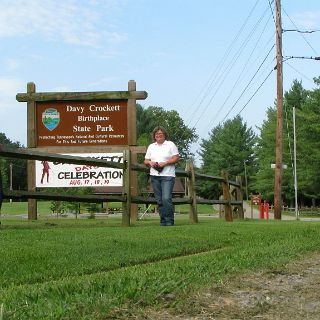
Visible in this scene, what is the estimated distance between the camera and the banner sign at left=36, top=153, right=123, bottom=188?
16.0 m

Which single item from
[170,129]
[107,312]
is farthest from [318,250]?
[170,129]

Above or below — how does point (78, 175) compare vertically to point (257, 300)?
above

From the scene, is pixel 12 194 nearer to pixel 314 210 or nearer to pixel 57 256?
pixel 57 256

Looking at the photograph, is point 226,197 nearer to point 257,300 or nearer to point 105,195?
point 105,195

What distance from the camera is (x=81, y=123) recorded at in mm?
16375

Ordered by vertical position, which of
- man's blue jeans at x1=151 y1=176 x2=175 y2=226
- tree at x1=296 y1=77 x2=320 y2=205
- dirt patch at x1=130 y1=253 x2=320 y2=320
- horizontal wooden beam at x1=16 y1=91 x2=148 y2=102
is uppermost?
tree at x1=296 y1=77 x2=320 y2=205

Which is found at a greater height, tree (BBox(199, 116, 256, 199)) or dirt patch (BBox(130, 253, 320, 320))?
tree (BBox(199, 116, 256, 199))

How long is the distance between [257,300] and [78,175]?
12.7 meters

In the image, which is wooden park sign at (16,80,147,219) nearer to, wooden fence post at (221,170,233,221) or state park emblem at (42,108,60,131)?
state park emblem at (42,108,60,131)

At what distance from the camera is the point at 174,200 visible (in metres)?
12.1

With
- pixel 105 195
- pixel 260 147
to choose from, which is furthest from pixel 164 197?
pixel 260 147

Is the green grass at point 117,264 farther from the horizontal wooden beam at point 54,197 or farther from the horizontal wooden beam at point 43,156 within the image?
the horizontal wooden beam at point 43,156

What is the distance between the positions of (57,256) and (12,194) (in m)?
3.24

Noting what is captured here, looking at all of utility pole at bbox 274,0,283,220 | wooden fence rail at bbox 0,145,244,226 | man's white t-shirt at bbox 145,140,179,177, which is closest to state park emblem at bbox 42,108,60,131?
wooden fence rail at bbox 0,145,244,226
